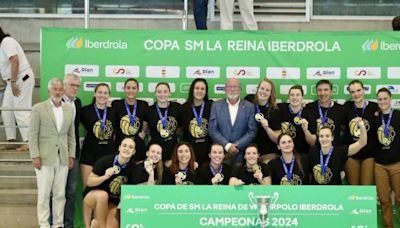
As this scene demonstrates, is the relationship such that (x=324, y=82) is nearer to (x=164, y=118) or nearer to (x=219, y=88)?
(x=219, y=88)

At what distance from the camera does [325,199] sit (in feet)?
20.8

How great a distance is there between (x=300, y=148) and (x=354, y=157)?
0.65 meters

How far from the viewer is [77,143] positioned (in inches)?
301

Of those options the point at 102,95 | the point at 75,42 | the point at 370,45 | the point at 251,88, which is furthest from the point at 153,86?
the point at 370,45

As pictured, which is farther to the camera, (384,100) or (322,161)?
(384,100)

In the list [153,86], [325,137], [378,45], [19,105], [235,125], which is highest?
[378,45]

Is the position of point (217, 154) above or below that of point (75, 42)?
below

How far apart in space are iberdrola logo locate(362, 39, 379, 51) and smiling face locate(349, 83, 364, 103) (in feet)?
2.13

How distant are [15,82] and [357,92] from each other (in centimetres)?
429

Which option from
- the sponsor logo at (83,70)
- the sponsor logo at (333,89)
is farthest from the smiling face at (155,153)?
the sponsor logo at (333,89)

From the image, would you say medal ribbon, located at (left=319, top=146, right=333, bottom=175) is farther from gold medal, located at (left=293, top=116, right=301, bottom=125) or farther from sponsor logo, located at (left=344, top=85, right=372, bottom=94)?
sponsor logo, located at (left=344, top=85, right=372, bottom=94)

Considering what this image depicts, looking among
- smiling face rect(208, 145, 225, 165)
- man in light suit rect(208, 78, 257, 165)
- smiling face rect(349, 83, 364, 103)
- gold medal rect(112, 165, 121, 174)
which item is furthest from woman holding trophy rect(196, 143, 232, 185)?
smiling face rect(349, 83, 364, 103)

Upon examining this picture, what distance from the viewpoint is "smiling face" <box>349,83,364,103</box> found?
7.57 metres

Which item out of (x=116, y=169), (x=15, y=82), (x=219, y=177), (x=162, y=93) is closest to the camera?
(x=219, y=177)
